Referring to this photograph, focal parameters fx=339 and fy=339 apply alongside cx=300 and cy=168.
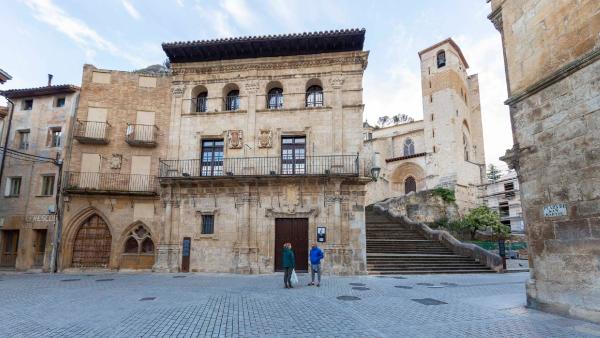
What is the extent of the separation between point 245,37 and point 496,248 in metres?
19.7

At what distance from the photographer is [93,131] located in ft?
59.6

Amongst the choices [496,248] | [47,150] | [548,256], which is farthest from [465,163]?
[47,150]

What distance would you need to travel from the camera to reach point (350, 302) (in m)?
8.55

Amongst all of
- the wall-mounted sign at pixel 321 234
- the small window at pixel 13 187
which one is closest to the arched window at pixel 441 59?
the wall-mounted sign at pixel 321 234

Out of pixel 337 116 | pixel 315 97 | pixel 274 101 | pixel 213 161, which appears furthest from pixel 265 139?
pixel 337 116

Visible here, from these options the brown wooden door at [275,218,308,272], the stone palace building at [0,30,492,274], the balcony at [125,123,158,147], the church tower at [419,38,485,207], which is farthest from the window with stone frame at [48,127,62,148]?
the church tower at [419,38,485,207]

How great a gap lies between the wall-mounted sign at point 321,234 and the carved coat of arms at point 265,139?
190 inches

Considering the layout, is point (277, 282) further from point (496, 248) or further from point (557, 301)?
point (496, 248)

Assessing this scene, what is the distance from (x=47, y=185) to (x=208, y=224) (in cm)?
982

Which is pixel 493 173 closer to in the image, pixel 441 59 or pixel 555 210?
pixel 441 59

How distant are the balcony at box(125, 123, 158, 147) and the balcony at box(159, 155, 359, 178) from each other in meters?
1.55

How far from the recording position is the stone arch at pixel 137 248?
1709 centimetres

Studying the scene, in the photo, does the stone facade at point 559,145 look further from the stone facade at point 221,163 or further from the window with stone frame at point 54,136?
the window with stone frame at point 54,136

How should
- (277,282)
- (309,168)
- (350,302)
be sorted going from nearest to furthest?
1. (350,302)
2. (277,282)
3. (309,168)
